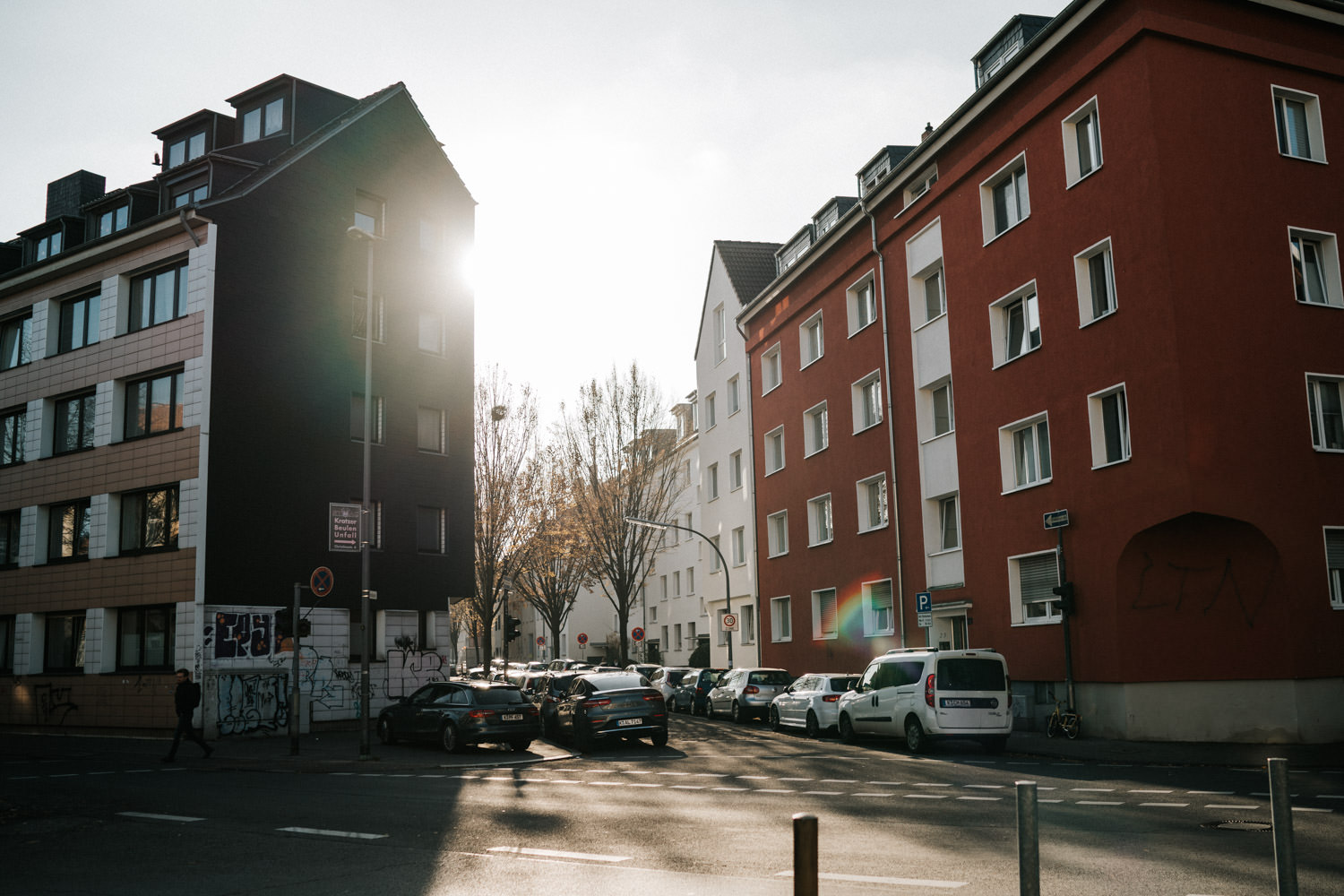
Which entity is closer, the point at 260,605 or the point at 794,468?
the point at 260,605

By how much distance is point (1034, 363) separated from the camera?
2294 cm

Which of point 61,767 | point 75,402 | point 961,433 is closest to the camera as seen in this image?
point 61,767

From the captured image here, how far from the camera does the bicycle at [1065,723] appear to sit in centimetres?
2006

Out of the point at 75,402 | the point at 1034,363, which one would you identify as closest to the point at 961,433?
the point at 1034,363

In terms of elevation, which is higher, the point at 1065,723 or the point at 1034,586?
the point at 1034,586

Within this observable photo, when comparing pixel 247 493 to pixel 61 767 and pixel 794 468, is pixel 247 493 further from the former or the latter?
pixel 794 468

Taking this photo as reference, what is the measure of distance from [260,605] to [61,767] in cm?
898

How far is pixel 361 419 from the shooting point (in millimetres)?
31734

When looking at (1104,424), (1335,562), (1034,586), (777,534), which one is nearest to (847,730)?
(1034,586)

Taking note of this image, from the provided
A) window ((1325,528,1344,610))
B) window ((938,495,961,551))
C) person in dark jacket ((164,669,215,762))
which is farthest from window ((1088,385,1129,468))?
person in dark jacket ((164,669,215,762))

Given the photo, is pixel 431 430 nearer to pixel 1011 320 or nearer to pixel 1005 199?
pixel 1011 320

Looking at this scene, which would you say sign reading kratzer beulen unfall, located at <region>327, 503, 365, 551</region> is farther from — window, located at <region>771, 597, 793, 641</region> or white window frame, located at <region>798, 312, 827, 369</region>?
window, located at <region>771, 597, 793, 641</region>

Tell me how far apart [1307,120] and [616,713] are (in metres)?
17.8

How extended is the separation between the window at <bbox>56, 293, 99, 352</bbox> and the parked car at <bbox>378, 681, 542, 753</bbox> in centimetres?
1629
